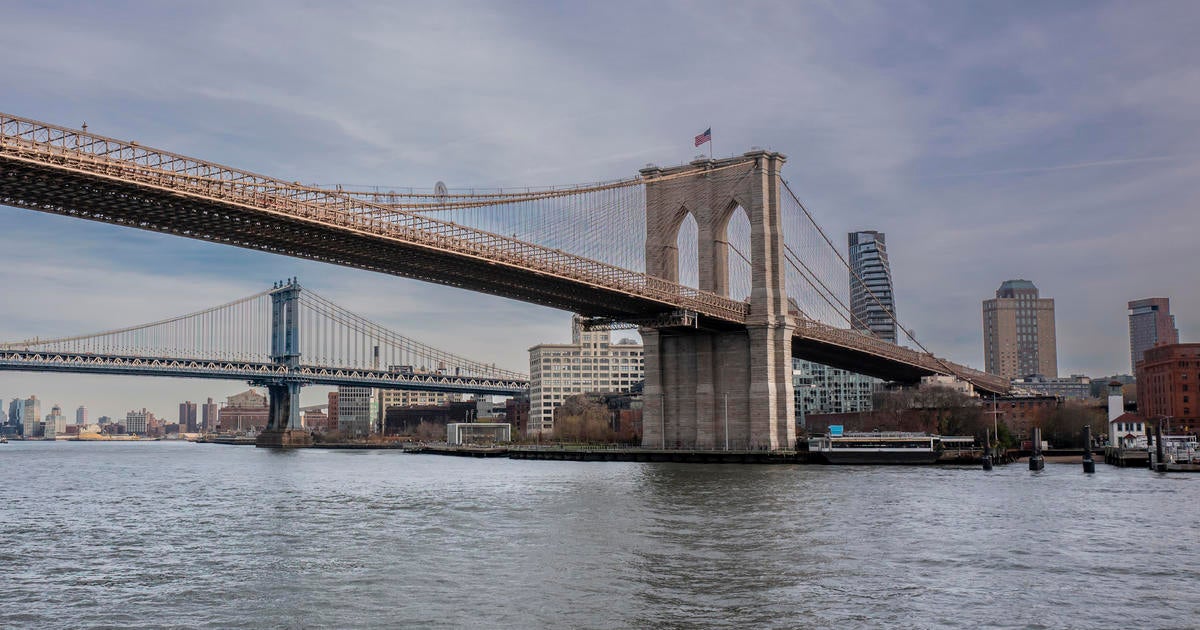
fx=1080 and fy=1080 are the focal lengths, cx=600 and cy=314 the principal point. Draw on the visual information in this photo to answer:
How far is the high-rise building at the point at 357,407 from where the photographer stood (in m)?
185

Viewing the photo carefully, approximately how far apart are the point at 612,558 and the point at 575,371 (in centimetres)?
12008

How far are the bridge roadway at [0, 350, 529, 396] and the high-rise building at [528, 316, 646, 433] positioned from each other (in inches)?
180

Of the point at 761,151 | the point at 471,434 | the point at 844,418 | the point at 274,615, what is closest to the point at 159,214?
the point at 274,615

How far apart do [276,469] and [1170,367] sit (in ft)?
226

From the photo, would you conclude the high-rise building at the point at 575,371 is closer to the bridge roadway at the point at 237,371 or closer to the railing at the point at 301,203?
the bridge roadway at the point at 237,371

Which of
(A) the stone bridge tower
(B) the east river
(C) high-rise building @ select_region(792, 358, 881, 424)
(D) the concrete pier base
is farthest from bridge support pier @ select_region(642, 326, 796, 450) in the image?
(D) the concrete pier base

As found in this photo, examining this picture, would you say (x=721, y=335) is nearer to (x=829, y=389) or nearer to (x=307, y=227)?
(x=307, y=227)

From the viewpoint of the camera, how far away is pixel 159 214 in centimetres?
3497

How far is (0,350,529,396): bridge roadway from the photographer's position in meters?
102

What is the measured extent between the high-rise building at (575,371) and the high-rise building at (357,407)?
49.5 meters

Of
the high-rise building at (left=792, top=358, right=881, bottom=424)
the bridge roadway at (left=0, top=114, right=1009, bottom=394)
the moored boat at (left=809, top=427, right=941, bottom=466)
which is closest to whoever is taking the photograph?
the bridge roadway at (left=0, top=114, right=1009, bottom=394)

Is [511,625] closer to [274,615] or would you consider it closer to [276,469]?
[274,615]

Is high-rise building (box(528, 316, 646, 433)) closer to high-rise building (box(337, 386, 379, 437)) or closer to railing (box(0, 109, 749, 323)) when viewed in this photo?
high-rise building (box(337, 386, 379, 437))

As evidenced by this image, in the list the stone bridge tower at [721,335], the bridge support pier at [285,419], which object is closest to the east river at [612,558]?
the stone bridge tower at [721,335]
